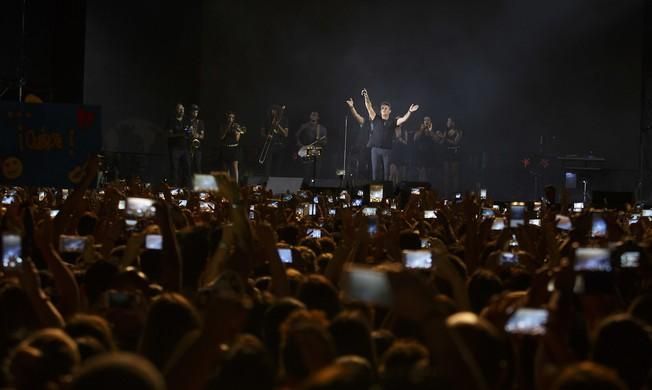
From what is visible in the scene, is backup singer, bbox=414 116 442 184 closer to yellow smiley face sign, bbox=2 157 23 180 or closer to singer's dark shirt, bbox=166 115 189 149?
singer's dark shirt, bbox=166 115 189 149

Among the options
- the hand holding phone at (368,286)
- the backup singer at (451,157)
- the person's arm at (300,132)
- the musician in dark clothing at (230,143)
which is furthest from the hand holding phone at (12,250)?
the backup singer at (451,157)

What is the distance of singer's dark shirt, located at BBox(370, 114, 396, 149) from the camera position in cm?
2036

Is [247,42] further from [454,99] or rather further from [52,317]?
[52,317]

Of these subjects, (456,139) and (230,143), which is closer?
(230,143)

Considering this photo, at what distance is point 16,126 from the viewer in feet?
23.8

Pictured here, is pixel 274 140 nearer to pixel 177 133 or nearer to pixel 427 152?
pixel 177 133

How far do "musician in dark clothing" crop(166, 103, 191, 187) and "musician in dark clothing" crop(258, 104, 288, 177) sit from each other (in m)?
3.09

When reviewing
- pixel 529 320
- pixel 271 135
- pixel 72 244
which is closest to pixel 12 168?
pixel 72 244

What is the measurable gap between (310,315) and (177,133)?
655 inches

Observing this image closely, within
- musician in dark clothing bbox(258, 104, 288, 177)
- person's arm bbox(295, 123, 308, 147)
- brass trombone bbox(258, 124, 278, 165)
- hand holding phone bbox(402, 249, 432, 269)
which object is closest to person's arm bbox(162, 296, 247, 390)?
hand holding phone bbox(402, 249, 432, 269)

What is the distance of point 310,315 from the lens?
3.39m

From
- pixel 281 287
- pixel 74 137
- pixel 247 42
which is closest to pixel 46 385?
pixel 281 287

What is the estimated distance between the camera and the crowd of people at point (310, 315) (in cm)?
255

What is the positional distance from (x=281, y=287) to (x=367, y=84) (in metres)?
21.8
